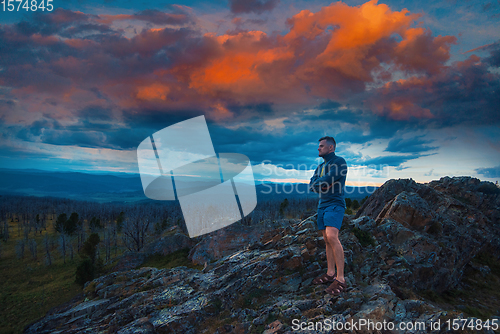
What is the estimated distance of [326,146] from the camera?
800cm

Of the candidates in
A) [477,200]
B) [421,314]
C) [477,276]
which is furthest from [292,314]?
[477,200]

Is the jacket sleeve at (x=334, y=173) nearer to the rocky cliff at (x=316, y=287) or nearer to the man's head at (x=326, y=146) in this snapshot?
the man's head at (x=326, y=146)

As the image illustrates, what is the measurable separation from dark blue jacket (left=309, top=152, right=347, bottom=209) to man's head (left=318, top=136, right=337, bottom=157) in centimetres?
14

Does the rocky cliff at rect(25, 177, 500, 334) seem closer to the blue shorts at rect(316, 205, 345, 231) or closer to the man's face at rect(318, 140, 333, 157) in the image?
the blue shorts at rect(316, 205, 345, 231)

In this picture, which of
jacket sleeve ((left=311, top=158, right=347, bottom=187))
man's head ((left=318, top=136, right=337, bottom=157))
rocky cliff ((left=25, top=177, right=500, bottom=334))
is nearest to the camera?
rocky cliff ((left=25, top=177, right=500, bottom=334))

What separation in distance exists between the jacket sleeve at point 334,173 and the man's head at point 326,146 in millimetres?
547

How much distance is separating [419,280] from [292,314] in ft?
26.9

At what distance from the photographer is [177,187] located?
48.2 ft

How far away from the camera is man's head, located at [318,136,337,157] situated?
26.2 ft

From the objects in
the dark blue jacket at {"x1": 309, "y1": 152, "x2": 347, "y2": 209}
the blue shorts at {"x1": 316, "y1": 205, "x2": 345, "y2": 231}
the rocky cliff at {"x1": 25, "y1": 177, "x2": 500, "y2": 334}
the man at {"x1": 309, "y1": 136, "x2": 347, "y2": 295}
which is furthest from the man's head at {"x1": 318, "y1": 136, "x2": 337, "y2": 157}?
the rocky cliff at {"x1": 25, "y1": 177, "x2": 500, "y2": 334}

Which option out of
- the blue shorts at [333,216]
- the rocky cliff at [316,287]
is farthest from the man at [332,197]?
the rocky cliff at [316,287]

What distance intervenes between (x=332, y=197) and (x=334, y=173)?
948 millimetres

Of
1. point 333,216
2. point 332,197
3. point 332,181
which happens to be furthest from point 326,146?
point 333,216

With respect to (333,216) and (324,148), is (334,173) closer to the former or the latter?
(324,148)
